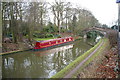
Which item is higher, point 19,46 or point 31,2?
point 31,2

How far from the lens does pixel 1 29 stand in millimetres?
10711

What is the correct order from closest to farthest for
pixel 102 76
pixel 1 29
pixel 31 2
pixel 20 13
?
pixel 102 76, pixel 1 29, pixel 20 13, pixel 31 2

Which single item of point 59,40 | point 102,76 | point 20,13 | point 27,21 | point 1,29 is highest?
point 20,13

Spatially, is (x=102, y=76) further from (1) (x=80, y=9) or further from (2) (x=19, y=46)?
(1) (x=80, y=9)

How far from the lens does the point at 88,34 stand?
2622cm

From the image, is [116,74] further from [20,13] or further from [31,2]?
[31,2]

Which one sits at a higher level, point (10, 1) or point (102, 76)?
point (10, 1)

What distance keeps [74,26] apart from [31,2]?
11444mm

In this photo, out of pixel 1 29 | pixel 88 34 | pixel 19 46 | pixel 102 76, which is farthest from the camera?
pixel 88 34

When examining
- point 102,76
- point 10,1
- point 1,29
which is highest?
point 10,1

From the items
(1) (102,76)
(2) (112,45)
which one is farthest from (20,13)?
(1) (102,76)

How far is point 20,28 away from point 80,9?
585 inches

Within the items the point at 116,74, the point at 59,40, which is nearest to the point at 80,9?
the point at 59,40

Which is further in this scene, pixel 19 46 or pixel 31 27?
pixel 31 27
